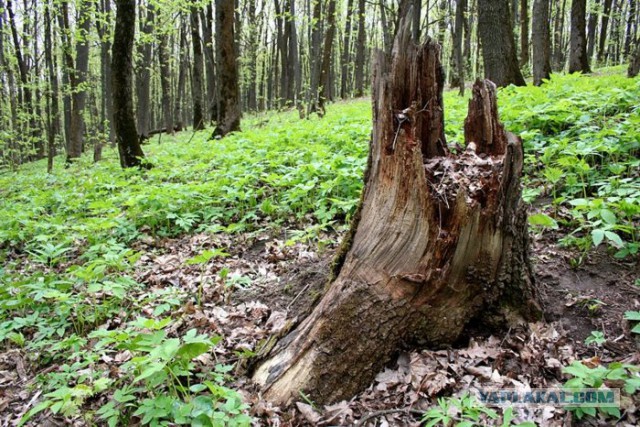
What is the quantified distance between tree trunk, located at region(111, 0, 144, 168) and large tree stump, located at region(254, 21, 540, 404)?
8105 mm

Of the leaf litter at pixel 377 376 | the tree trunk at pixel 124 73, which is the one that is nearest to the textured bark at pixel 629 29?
the tree trunk at pixel 124 73

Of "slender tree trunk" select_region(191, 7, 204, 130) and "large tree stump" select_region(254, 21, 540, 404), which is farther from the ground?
"slender tree trunk" select_region(191, 7, 204, 130)

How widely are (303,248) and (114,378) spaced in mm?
2154

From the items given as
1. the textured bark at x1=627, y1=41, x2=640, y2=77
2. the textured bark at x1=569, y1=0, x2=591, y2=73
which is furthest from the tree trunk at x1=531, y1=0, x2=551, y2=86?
the textured bark at x1=627, y1=41, x2=640, y2=77

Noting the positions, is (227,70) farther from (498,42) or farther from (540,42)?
(540,42)

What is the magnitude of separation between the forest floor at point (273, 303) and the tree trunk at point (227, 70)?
21.6 ft

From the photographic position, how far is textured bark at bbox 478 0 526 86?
9.20 m

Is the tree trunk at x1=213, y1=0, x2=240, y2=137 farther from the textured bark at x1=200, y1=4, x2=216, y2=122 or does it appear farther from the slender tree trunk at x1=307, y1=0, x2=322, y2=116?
the textured bark at x1=200, y1=4, x2=216, y2=122

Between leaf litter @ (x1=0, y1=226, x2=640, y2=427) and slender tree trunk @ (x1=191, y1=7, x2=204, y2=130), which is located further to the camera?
slender tree trunk @ (x1=191, y1=7, x2=204, y2=130)

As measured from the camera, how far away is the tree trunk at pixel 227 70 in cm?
1203

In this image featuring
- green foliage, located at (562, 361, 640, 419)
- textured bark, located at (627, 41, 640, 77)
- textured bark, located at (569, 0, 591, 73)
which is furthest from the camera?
textured bark, located at (569, 0, 591, 73)

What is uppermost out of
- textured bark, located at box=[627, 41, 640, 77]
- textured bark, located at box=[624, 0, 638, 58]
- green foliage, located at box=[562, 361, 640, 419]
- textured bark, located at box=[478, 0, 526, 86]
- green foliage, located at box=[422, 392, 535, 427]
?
textured bark, located at box=[624, 0, 638, 58]

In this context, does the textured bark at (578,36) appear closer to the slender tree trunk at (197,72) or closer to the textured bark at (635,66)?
the textured bark at (635,66)

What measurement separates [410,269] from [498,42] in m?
8.92
